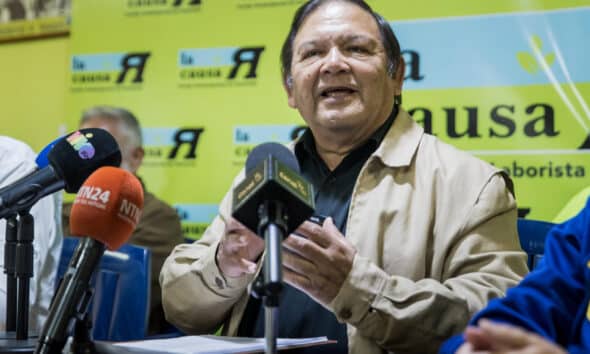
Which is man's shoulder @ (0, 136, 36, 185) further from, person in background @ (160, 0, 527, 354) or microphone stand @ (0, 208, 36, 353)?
microphone stand @ (0, 208, 36, 353)

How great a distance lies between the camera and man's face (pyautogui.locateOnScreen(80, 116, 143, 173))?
3.95m

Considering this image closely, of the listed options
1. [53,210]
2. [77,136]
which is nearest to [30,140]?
[53,210]

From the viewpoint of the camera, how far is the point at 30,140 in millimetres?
4621

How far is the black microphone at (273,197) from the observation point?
3.63 ft

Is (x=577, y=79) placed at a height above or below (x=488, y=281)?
above

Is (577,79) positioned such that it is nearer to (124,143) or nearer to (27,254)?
(124,143)

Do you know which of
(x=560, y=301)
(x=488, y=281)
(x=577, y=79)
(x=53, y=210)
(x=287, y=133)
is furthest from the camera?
(x=287, y=133)

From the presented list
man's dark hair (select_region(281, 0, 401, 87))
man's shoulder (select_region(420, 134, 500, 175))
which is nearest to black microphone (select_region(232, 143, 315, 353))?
man's shoulder (select_region(420, 134, 500, 175))

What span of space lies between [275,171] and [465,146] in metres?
2.42

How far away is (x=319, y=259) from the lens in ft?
5.30

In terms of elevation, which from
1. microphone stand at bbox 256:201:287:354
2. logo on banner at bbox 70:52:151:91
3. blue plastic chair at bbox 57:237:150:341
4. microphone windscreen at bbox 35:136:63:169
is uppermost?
logo on banner at bbox 70:52:151:91

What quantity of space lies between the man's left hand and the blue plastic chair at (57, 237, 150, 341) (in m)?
0.98

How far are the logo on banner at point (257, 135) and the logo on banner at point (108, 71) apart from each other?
26.6 inches

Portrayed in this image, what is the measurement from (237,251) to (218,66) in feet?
7.43
